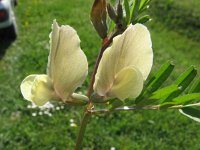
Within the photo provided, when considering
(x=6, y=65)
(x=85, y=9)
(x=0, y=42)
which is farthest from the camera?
(x=85, y=9)

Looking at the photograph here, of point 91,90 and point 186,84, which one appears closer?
point 91,90

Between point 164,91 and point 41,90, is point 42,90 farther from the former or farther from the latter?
point 164,91

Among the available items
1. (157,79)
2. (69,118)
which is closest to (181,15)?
(69,118)

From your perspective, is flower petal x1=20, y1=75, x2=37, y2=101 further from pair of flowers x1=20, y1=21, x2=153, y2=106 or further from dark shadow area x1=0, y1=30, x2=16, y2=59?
dark shadow area x1=0, y1=30, x2=16, y2=59

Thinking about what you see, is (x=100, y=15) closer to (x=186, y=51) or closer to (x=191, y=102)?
(x=191, y=102)

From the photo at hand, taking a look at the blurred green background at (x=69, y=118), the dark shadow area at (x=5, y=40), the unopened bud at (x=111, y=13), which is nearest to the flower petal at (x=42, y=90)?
the unopened bud at (x=111, y=13)

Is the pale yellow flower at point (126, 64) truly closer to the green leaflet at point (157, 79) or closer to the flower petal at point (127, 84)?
the flower petal at point (127, 84)

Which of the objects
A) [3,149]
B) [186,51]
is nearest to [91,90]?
[3,149]

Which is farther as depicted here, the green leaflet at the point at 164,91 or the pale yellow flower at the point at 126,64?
the green leaflet at the point at 164,91
